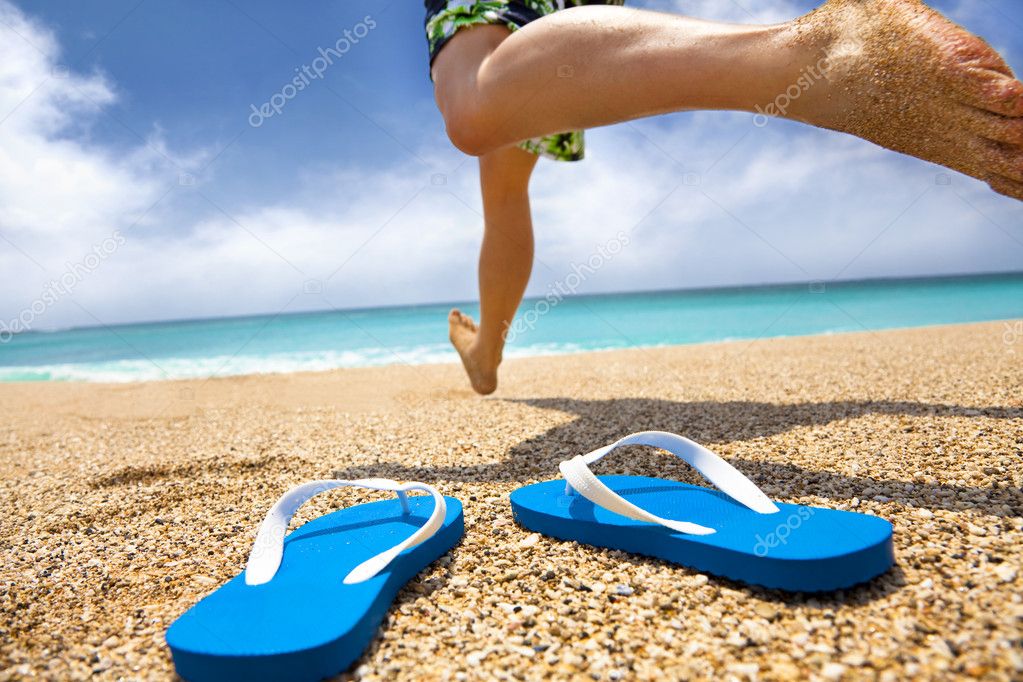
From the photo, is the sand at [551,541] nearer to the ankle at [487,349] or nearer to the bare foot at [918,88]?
the ankle at [487,349]

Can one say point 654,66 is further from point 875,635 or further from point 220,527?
point 220,527

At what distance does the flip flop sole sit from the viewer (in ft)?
3.14

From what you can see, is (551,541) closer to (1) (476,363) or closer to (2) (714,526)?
(2) (714,526)

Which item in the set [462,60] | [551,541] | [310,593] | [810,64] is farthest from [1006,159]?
[310,593]

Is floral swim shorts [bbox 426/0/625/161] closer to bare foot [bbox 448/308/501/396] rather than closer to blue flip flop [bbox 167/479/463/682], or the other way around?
bare foot [bbox 448/308/501/396]

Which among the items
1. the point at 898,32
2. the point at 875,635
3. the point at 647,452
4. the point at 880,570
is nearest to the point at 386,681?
the point at 875,635

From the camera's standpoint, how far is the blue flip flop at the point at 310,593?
84 cm

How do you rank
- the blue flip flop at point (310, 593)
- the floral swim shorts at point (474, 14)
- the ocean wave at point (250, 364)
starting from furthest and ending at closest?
the ocean wave at point (250, 364) → the floral swim shorts at point (474, 14) → the blue flip flop at point (310, 593)

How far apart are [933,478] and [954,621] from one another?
736 mm

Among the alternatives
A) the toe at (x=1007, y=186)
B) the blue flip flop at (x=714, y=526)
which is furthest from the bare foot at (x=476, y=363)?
the toe at (x=1007, y=186)

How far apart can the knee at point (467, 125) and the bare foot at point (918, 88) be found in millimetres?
834

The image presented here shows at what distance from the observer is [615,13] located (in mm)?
1479

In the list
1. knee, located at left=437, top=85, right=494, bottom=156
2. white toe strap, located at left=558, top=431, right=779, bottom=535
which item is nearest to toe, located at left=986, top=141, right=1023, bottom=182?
white toe strap, located at left=558, top=431, right=779, bottom=535

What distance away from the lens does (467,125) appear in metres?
1.74
